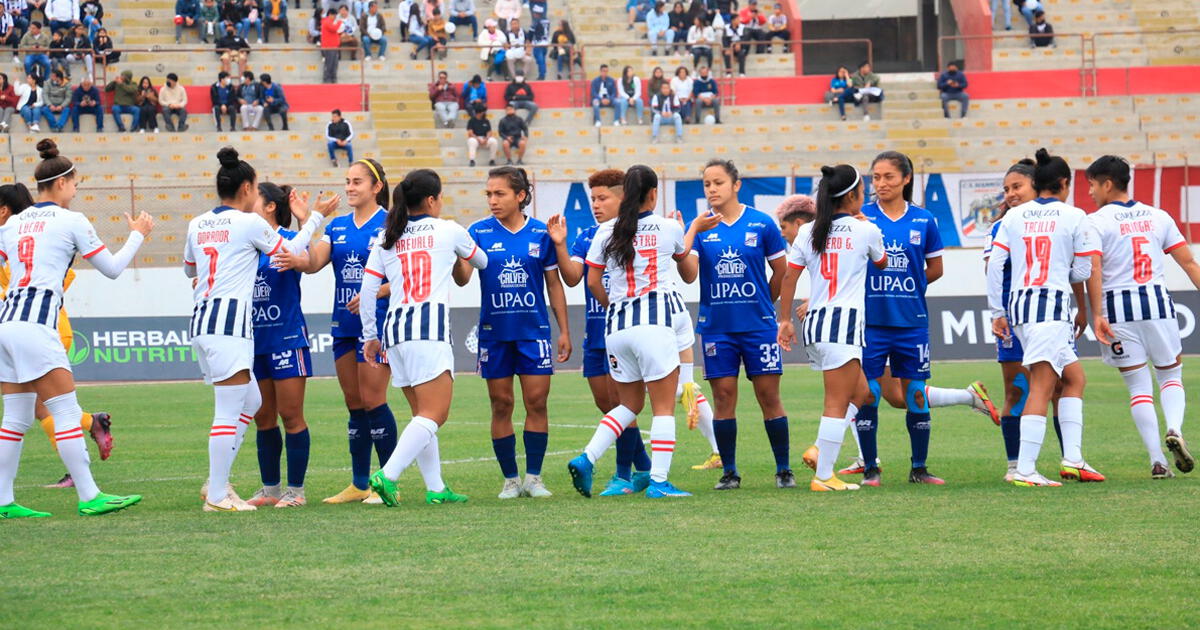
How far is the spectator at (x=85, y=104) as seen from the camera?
3067 cm

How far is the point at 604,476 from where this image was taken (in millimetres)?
10547

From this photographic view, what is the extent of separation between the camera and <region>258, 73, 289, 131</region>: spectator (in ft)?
103

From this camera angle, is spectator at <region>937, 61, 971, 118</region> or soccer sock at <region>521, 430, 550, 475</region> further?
spectator at <region>937, 61, 971, 118</region>

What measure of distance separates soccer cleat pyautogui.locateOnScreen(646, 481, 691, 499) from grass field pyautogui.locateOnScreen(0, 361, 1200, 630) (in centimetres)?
19

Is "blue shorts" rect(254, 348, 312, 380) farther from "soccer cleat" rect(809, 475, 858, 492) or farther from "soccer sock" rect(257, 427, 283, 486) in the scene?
"soccer cleat" rect(809, 475, 858, 492)

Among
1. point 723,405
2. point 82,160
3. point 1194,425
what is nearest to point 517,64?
point 82,160

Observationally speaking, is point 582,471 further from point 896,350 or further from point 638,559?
point 896,350

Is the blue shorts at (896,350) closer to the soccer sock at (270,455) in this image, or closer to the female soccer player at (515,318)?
the female soccer player at (515,318)

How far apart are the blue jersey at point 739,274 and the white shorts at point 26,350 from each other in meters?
4.01

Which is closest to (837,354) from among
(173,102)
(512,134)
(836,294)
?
(836,294)

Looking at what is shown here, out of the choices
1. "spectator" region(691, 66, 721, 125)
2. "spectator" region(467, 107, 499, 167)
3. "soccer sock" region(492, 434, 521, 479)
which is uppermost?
"spectator" region(691, 66, 721, 125)

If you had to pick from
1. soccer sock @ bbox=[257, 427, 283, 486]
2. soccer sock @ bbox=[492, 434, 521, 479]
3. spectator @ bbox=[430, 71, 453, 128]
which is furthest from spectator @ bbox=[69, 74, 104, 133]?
soccer sock @ bbox=[492, 434, 521, 479]

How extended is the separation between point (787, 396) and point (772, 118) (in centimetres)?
1643

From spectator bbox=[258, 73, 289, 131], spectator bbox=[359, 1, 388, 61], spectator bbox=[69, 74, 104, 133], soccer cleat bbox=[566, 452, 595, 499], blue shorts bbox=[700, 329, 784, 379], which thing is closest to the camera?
soccer cleat bbox=[566, 452, 595, 499]
